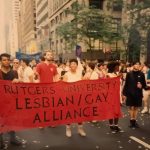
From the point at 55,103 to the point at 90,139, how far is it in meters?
1.34

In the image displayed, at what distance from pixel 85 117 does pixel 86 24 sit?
91.8ft

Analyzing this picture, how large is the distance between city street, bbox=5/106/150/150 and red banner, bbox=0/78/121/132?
533mm

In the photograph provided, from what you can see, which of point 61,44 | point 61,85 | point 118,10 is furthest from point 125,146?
point 61,44

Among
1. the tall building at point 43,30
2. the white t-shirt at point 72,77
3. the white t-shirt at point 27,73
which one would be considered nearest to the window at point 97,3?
the tall building at point 43,30

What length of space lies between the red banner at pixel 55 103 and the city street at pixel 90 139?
1.75ft

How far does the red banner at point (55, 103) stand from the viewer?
7.14 meters

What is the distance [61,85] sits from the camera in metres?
7.61

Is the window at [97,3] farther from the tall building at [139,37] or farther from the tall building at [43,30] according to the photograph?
the tall building at [139,37]

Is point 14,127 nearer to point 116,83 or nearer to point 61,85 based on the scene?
point 61,85

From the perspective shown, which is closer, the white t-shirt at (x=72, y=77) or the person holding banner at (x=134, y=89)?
the white t-shirt at (x=72, y=77)

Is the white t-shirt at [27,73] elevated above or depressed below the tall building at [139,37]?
below

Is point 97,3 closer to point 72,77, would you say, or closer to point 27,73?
point 27,73

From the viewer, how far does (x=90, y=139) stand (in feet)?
27.0

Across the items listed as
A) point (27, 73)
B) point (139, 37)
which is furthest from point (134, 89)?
point (139, 37)
